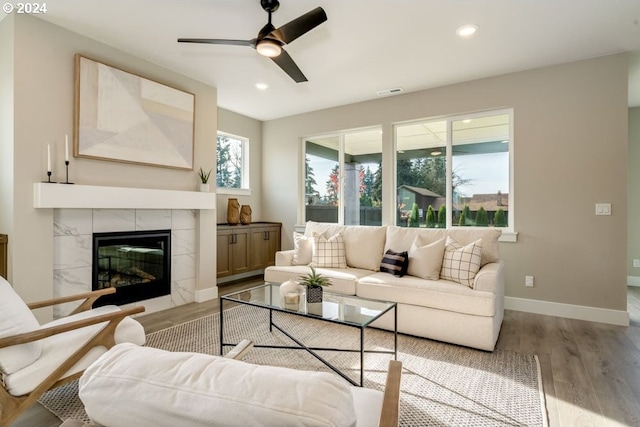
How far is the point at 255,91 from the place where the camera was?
4.50 meters

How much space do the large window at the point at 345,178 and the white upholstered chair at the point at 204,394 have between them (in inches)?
174

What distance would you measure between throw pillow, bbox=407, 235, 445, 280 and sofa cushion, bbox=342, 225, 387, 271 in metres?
0.48

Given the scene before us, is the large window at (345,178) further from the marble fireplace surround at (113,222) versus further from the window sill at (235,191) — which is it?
the marble fireplace surround at (113,222)

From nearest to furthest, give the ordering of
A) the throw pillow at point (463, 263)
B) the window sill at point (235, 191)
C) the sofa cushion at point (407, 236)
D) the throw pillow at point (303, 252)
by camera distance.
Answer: the throw pillow at point (463, 263) < the sofa cushion at point (407, 236) < the throw pillow at point (303, 252) < the window sill at point (235, 191)

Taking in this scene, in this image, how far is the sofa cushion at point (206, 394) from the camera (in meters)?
0.58

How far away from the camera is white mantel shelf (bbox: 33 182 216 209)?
9.05 feet

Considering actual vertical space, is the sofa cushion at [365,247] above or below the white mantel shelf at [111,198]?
below

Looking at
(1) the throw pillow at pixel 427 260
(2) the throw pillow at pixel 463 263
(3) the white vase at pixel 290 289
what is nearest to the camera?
(3) the white vase at pixel 290 289

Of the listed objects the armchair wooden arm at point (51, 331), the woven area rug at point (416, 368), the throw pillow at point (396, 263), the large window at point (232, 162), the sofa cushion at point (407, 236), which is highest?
the large window at point (232, 162)

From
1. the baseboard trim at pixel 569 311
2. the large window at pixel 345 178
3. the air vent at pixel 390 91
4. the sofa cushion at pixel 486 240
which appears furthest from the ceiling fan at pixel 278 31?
the baseboard trim at pixel 569 311

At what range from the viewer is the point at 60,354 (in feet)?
5.84

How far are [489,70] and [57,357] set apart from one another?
4595 millimetres

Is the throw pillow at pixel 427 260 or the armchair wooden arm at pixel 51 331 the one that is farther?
the throw pillow at pixel 427 260

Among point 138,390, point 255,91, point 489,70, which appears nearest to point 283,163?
point 255,91
